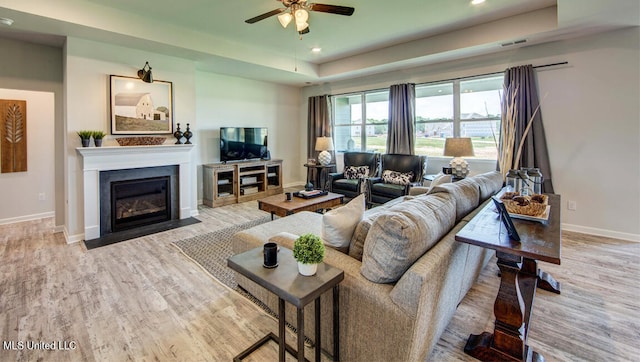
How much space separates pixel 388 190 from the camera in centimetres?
481

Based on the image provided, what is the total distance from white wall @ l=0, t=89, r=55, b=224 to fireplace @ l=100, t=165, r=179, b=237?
70.1 inches

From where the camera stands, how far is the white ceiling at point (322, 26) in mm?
3213

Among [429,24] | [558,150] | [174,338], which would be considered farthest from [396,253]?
[558,150]

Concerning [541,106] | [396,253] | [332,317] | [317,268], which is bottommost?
[332,317]

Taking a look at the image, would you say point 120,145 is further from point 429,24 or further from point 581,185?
point 581,185

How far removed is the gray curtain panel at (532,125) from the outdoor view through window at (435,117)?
0.36 meters

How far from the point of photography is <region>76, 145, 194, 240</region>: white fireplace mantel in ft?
12.2

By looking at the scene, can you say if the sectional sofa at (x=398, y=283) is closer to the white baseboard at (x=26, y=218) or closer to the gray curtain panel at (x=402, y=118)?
the gray curtain panel at (x=402, y=118)

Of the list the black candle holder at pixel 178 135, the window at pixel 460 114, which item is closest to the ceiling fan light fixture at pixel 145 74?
the black candle holder at pixel 178 135

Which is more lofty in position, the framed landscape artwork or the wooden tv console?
the framed landscape artwork

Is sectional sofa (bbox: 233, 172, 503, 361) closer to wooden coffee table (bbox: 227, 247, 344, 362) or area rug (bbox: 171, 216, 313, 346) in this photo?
wooden coffee table (bbox: 227, 247, 344, 362)

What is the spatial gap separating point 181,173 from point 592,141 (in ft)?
19.2

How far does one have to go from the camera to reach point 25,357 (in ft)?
5.82

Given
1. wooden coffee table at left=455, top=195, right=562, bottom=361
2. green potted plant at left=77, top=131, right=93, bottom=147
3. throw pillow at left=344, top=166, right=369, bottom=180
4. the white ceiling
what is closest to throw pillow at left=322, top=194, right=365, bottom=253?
wooden coffee table at left=455, top=195, right=562, bottom=361
